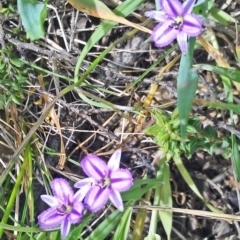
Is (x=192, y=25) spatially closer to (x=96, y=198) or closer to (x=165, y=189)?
(x=96, y=198)

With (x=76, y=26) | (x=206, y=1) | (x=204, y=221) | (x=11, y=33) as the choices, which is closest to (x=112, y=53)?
(x=76, y=26)

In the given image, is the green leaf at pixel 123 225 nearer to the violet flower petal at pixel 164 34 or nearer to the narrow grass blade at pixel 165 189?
the narrow grass blade at pixel 165 189

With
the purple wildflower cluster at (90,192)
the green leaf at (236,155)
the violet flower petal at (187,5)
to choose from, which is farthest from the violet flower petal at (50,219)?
the violet flower petal at (187,5)

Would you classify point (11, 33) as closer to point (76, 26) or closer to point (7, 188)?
point (76, 26)

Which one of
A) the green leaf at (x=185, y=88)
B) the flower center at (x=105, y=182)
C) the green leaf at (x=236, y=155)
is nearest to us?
the green leaf at (x=185, y=88)

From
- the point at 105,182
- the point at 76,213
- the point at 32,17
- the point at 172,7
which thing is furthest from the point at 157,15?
the point at 76,213

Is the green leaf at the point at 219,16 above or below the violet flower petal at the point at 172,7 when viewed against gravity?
above

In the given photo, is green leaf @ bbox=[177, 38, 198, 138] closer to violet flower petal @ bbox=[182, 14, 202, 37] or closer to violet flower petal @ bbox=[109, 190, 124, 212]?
violet flower petal @ bbox=[182, 14, 202, 37]

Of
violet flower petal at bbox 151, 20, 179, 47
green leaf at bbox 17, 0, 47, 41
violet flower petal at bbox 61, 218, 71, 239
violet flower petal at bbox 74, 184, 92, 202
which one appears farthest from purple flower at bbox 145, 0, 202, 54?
violet flower petal at bbox 61, 218, 71, 239
